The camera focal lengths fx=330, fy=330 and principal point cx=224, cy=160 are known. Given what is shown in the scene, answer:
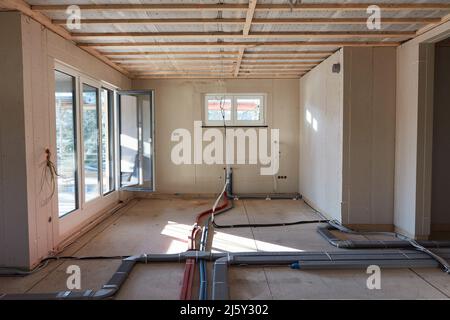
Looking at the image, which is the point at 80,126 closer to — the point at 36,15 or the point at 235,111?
the point at 36,15

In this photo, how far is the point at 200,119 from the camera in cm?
737

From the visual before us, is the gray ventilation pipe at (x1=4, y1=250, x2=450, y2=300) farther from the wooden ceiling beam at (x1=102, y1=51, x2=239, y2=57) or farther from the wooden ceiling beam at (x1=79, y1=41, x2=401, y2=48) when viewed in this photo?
the wooden ceiling beam at (x1=102, y1=51, x2=239, y2=57)

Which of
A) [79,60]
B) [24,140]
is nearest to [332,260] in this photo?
[24,140]

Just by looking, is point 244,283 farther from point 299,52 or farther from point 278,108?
point 278,108

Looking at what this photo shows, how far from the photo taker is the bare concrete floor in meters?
2.87

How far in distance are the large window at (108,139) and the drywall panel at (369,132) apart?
13.4ft

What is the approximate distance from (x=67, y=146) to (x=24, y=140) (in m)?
1.39

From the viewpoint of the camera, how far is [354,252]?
373 centimetres

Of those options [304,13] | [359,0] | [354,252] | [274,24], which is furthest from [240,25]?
[354,252]

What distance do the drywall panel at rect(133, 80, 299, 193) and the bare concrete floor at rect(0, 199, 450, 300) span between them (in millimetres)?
2272

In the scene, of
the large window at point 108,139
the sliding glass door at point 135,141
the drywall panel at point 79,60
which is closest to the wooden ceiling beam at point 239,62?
the sliding glass door at point 135,141

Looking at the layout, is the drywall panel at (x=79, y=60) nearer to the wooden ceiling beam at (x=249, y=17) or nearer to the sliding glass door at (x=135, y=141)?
the sliding glass door at (x=135, y=141)

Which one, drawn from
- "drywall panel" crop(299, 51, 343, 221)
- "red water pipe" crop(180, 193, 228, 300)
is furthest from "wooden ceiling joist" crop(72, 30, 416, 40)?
"red water pipe" crop(180, 193, 228, 300)

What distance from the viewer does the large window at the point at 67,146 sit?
459cm
